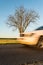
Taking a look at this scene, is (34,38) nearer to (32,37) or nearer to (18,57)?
(32,37)

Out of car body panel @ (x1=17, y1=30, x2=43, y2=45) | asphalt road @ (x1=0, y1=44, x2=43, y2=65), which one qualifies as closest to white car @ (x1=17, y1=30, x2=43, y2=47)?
car body panel @ (x1=17, y1=30, x2=43, y2=45)

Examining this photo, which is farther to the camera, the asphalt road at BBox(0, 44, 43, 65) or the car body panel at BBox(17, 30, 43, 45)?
the car body panel at BBox(17, 30, 43, 45)

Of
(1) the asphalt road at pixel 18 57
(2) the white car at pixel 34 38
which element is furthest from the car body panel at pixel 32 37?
(1) the asphalt road at pixel 18 57

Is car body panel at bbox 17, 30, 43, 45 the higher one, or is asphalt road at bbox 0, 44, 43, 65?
car body panel at bbox 17, 30, 43, 45

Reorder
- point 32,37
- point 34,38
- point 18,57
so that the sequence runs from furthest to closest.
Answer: point 32,37 → point 34,38 → point 18,57

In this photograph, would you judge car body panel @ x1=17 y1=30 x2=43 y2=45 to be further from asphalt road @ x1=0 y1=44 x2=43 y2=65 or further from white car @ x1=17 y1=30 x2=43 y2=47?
asphalt road @ x1=0 y1=44 x2=43 y2=65

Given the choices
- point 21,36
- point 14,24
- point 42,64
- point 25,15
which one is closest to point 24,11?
point 25,15

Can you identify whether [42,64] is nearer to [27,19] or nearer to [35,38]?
[35,38]

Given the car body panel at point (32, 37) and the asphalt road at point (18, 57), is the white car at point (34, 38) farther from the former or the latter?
the asphalt road at point (18, 57)

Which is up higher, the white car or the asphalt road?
the white car

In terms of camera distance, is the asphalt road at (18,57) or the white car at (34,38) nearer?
the asphalt road at (18,57)

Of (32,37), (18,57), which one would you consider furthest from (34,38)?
(18,57)

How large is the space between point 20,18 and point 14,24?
279 cm

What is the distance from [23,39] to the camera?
11.6m
